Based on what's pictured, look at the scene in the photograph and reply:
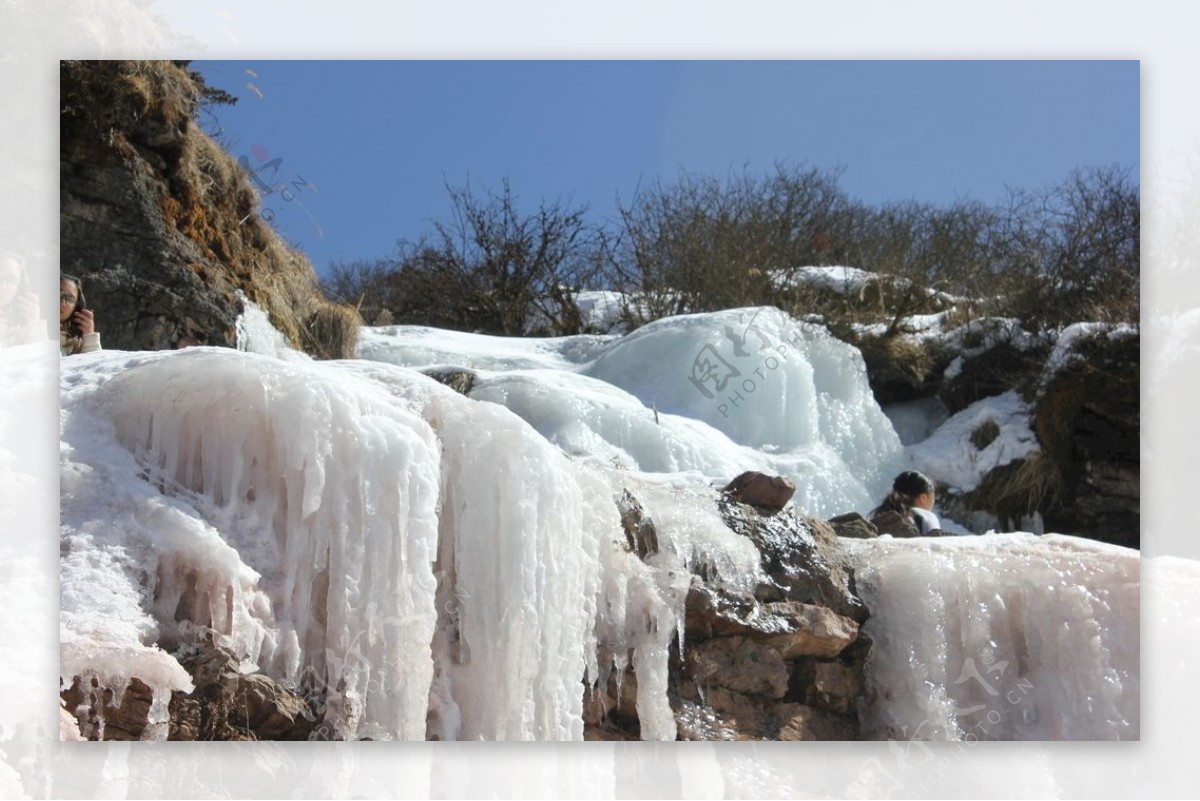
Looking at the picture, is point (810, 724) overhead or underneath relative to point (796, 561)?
underneath

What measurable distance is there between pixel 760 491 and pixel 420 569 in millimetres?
1023

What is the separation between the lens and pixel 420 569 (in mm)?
3135

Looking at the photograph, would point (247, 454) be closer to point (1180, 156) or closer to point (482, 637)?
point (482, 637)

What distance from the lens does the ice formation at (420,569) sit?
2.92 meters

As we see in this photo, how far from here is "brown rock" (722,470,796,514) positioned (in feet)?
12.3

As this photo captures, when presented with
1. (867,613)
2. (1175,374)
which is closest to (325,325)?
(867,613)

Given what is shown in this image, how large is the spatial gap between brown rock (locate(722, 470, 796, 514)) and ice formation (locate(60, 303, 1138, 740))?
0.07 metres

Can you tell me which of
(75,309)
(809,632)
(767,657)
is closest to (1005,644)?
(809,632)

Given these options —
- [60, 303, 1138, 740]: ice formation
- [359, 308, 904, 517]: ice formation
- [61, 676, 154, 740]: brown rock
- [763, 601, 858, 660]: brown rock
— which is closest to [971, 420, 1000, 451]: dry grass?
[359, 308, 904, 517]: ice formation

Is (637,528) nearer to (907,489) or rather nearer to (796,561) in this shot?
(796,561)

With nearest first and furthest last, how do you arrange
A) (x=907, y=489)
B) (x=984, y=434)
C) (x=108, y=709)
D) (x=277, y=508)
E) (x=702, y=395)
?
1. (x=108, y=709)
2. (x=277, y=508)
3. (x=907, y=489)
4. (x=702, y=395)
5. (x=984, y=434)

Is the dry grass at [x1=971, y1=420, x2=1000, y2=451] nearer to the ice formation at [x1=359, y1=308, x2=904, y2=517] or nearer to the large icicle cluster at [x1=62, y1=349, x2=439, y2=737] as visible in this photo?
the ice formation at [x1=359, y1=308, x2=904, y2=517]

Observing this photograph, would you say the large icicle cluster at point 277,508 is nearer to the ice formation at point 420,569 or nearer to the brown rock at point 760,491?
the ice formation at point 420,569

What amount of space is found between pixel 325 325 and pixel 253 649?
1825 millimetres
